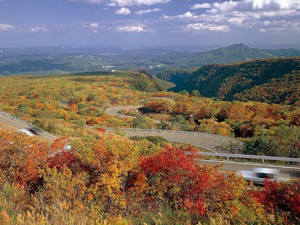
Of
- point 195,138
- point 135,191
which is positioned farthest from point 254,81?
point 135,191

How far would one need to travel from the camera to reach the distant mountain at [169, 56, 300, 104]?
73413 millimetres

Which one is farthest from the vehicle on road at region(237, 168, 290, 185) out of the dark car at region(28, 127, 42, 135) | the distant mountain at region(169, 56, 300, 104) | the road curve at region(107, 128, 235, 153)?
the distant mountain at region(169, 56, 300, 104)

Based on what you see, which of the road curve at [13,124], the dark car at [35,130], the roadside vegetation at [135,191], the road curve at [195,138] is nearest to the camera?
the roadside vegetation at [135,191]

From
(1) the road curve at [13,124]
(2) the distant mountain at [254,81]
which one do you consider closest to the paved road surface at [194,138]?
(1) the road curve at [13,124]

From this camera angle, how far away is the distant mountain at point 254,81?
73.4 metres

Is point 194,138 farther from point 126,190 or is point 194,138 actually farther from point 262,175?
point 126,190

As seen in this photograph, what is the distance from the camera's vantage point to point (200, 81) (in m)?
149

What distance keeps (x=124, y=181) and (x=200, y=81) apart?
479ft

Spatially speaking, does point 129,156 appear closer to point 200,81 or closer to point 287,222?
point 287,222

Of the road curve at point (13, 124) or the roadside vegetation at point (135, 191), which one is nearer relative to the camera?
the roadside vegetation at point (135, 191)

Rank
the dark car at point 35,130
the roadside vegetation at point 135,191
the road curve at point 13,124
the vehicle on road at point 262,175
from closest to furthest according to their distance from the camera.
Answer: the roadside vegetation at point 135,191, the vehicle on road at point 262,175, the dark car at point 35,130, the road curve at point 13,124

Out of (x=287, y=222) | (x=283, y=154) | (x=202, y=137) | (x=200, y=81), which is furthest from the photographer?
(x=200, y=81)

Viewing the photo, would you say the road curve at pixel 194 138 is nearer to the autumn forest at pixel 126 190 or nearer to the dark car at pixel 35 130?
the dark car at pixel 35 130

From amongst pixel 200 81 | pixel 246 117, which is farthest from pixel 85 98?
pixel 200 81
